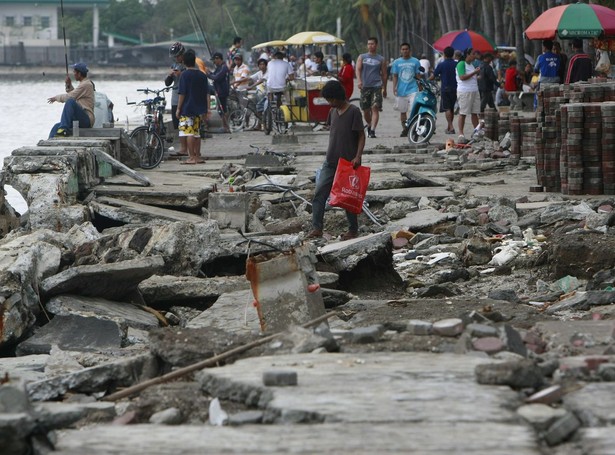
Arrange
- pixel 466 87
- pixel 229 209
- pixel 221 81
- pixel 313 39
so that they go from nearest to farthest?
pixel 229 209
pixel 466 87
pixel 221 81
pixel 313 39

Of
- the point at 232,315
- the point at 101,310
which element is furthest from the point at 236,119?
the point at 232,315

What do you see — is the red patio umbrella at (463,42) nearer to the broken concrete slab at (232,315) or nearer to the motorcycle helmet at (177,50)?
the motorcycle helmet at (177,50)

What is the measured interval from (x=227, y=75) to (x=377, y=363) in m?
20.6

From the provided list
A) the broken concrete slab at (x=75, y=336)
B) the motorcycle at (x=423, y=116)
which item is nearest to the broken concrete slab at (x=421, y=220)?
the broken concrete slab at (x=75, y=336)

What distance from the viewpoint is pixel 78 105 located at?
1636 cm

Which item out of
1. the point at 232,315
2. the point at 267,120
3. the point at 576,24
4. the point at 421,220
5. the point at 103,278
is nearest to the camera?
the point at 232,315

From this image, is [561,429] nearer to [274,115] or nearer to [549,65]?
[549,65]

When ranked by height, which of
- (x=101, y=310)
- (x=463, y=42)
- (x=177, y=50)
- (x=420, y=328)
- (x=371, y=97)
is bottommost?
(x=101, y=310)

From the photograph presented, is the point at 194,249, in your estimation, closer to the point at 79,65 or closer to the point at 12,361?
the point at 12,361

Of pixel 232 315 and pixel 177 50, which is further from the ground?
pixel 177 50

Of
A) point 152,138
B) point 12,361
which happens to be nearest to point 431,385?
point 12,361

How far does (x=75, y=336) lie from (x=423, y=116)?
13.2 m

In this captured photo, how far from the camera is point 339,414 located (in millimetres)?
4945

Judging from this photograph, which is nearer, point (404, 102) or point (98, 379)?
point (98, 379)
